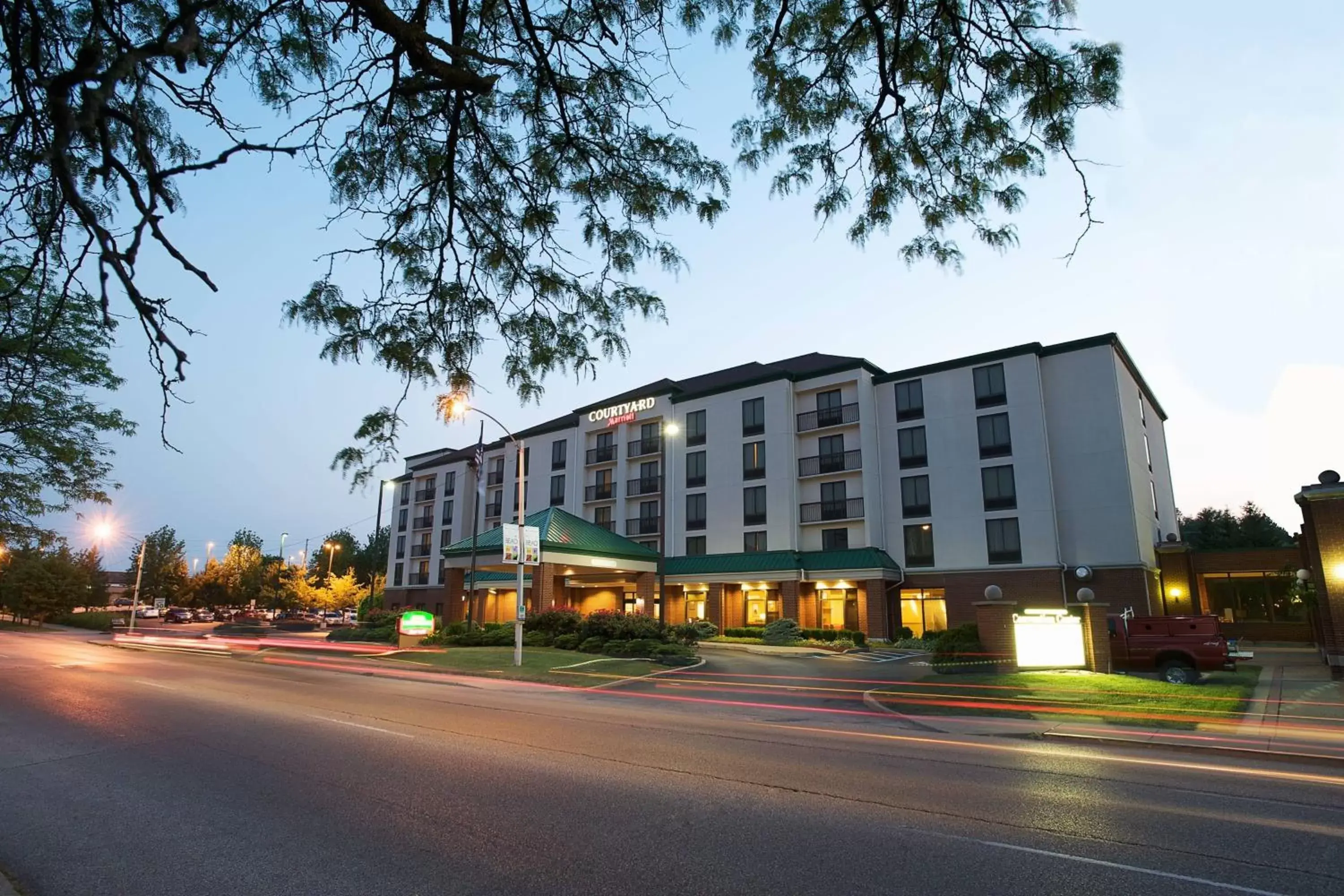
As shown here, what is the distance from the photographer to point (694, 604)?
45.0m

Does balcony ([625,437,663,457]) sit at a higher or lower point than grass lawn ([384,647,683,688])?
higher

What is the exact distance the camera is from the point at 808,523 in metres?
42.8

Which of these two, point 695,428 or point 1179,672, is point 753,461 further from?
point 1179,672

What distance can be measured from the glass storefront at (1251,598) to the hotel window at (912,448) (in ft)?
51.6

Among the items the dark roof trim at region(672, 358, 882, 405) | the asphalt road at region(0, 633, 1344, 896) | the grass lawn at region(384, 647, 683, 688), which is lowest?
the grass lawn at region(384, 647, 683, 688)

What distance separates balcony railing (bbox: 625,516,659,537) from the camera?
162ft

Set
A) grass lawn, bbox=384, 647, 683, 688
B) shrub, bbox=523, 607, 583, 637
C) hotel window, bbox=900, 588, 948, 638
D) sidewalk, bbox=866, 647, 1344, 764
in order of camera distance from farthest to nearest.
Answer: hotel window, bbox=900, 588, 948, 638
shrub, bbox=523, 607, 583, 637
grass lawn, bbox=384, 647, 683, 688
sidewalk, bbox=866, 647, 1344, 764

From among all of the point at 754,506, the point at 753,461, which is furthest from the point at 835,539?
the point at 753,461

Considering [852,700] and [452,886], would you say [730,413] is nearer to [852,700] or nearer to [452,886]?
[852,700]

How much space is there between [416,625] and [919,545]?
26805 mm

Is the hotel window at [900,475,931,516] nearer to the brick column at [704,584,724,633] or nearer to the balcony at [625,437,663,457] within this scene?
the brick column at [704,584,724,633]

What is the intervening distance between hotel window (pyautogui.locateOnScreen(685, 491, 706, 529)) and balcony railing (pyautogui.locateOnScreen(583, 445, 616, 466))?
7.88 meters

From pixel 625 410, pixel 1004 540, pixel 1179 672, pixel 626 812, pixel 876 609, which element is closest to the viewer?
pixel 626 812

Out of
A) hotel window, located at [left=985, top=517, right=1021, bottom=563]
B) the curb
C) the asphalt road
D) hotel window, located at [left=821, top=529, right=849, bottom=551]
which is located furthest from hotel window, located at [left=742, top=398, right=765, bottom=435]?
the curb
